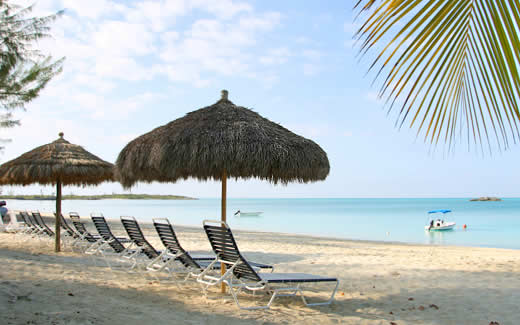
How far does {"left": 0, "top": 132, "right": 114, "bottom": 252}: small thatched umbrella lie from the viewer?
848 centimetres

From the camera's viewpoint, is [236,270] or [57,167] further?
[57,167]

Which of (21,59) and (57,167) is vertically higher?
(21,59)

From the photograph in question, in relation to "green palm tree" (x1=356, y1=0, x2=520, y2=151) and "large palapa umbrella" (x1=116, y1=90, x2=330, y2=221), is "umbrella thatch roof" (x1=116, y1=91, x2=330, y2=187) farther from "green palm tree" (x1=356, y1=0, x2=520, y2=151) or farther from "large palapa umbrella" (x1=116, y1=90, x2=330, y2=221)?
"green palm tree" (x1=356, y1=0, x2=520, y2=151)

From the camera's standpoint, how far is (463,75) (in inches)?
52.1

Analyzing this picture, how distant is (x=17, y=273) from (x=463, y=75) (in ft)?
18.6

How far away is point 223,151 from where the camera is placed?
4703mm

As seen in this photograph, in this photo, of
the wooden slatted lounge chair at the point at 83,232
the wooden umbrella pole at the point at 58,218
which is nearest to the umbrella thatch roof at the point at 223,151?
the wooden slatted lounge chair at the point at 83,232

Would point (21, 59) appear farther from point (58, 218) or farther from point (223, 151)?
point (58, 218)

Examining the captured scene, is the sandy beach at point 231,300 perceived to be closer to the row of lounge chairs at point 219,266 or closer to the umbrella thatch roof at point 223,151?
the row of lounge chairs at point 219,266

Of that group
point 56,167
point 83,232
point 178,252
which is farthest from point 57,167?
point 178,252

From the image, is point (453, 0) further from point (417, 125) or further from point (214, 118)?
point (214, 118)

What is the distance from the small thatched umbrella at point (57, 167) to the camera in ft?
27.8

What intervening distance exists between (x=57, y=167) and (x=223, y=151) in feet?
16.4

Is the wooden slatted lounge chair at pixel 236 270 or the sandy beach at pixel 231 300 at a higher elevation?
the wooden slatted lounge chair at pixel 236 270
